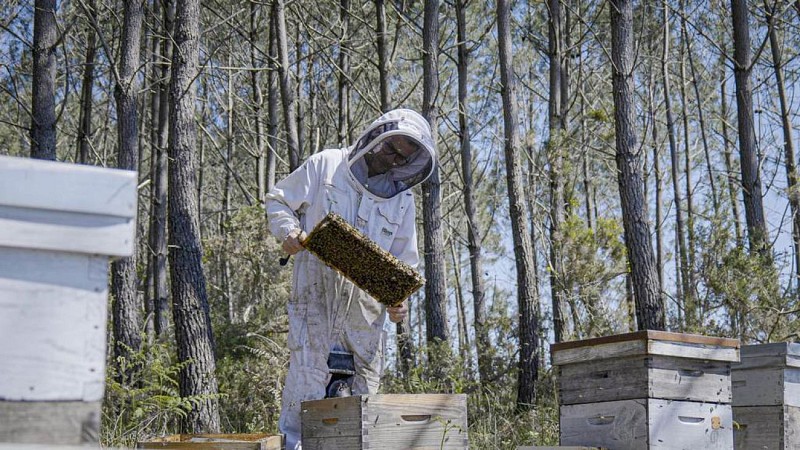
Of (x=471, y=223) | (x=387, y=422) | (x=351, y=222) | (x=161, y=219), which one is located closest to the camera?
(x=387, y=422)

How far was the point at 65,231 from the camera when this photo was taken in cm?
200

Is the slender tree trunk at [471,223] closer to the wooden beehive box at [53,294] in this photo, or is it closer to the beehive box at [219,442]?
the beehive box at [219,442]

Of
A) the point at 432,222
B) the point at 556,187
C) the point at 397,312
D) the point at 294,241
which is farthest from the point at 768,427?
the point at 556,187

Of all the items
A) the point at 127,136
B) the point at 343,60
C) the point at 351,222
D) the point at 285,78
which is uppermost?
the point at 343,60

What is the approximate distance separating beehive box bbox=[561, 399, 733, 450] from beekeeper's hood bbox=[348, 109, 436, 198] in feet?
5.12

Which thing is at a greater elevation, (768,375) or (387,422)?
(768,375)

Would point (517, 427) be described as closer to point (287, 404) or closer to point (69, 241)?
point (287, 404)

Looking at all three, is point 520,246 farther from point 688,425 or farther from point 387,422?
point 387,422

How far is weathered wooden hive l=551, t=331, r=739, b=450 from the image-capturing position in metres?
4.71

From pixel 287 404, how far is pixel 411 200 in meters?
1.37

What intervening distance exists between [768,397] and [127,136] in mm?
6824

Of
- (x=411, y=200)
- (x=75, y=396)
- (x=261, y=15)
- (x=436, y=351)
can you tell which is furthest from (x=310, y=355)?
(x=261, y=15)

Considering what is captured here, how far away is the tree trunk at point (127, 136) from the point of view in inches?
382

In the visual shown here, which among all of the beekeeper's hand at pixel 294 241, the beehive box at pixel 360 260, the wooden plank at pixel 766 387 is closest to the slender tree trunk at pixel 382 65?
the wooden plank at pixel 766 387
